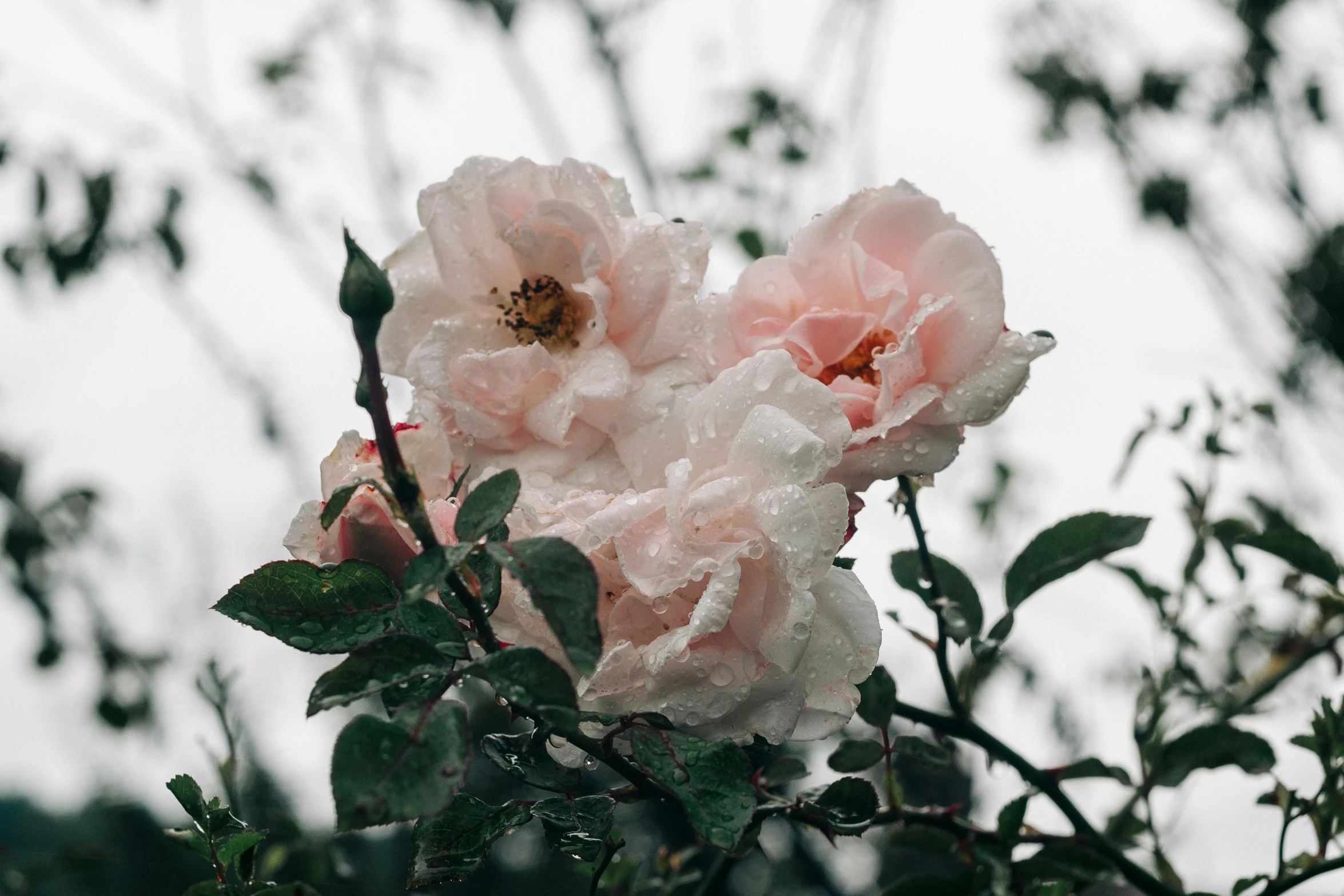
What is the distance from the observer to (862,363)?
58cm

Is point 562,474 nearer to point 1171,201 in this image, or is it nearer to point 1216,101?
point 1171,201

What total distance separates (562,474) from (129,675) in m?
2.38

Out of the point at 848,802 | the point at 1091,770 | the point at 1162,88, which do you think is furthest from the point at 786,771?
the point at 1162,88

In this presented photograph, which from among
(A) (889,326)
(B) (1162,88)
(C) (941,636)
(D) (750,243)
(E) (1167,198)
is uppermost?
(B) (1162,88)

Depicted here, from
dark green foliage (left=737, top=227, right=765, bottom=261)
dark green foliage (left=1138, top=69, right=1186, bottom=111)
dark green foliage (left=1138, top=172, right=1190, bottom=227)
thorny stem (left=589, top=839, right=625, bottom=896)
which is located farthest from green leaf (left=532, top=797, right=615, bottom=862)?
dark green foliage (left=1138, top=69, right=1186, bottom=111)

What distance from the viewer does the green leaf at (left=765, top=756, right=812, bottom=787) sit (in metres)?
0.55

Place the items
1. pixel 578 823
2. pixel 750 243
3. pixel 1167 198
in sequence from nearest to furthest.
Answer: pixel 578 823
pixel 750 243
pixel 1167 198

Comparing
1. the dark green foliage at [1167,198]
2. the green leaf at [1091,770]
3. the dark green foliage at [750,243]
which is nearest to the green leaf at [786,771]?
the green leaf at [1091,770]

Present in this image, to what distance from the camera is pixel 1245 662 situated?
155 centimetres

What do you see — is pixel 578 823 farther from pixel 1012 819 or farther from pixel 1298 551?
pixel 1298 551

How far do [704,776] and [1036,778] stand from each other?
33 centimetres

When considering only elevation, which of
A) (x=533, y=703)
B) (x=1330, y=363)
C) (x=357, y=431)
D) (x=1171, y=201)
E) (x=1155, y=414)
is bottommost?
(x=533, y=703)

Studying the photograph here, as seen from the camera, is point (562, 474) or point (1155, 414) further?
point (1155, 414)

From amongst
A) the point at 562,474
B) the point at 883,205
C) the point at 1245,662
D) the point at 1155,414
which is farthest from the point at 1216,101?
the point at 562,474
